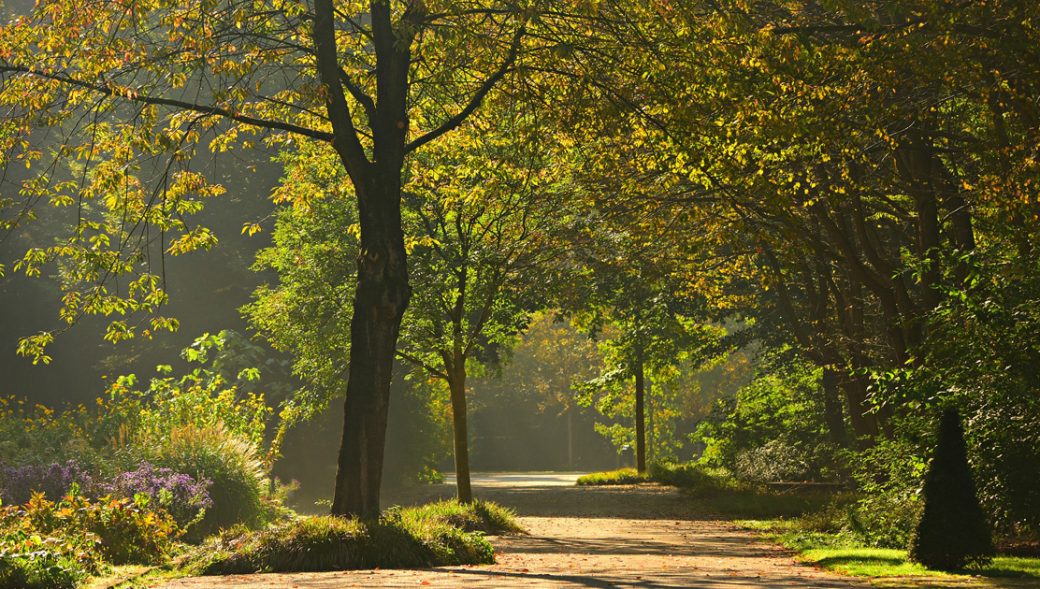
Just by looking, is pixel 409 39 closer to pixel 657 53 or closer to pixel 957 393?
pixel 657 53

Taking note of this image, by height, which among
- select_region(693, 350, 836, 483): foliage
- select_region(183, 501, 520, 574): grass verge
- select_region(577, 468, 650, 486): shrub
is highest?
select_region(693, 350, 836, 483): foliage

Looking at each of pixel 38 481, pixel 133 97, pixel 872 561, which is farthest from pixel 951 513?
pixel 38 481

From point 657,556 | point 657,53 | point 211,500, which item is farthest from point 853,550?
point 211,500

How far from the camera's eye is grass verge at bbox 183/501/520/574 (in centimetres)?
1038

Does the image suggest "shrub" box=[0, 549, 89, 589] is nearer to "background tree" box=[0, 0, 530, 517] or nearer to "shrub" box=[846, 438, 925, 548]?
"background tree" box=[0, 0, 530, 517]

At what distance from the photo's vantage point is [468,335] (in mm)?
21406

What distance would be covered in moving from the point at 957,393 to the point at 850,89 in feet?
12.6

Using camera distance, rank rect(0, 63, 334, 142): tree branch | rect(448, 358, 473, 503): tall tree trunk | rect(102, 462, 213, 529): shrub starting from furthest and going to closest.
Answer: rect(448, 358, 473, 503): tall tree trunk
rect(102, 462, 213, 529): shrub
rect(0, 63, 334, 142): tree branch

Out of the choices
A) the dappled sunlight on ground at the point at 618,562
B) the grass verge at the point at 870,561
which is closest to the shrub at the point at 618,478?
the dappled sunlight on ground at the point at 618,562

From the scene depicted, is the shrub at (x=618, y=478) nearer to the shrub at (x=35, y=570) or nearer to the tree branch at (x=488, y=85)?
the tree branch at (x=488, y=85)

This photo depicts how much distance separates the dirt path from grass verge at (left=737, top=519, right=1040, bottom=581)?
317 millimetres

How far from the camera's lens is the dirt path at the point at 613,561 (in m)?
9.36

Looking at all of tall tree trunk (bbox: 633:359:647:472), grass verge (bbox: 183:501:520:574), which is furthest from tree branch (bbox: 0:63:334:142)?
tall tree trunk (bbox: 633:359:647:472)

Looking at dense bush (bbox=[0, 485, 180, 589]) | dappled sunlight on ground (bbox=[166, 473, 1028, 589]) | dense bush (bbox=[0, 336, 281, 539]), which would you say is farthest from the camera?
dense bush (bbox=[0, 336, 281, 539])
